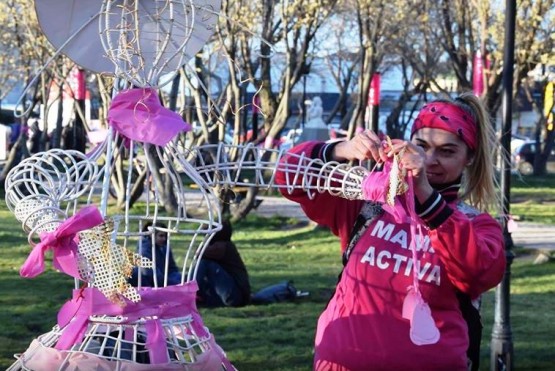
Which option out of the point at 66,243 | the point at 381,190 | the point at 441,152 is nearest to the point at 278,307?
the point at 441,152

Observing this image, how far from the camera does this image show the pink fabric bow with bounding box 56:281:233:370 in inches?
98.7

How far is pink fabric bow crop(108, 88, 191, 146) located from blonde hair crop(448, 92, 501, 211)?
1.00 meters

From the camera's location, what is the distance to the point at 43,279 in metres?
→ 10.6

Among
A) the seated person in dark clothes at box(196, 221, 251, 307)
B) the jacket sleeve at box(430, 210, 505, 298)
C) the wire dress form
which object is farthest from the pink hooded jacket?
the seated person in dark clothes at box(196, 221, 251, 307)

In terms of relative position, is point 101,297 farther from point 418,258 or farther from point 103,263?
point 418,258

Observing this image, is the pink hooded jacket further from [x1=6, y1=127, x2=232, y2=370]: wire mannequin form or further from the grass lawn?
the grass lawn

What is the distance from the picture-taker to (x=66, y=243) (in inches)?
94.9

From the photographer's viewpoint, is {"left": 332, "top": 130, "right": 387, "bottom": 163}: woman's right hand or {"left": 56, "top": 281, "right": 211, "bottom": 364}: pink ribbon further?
{"left": 332, "top": 130, "right": 387, "bottom": 163}: woman's right hand

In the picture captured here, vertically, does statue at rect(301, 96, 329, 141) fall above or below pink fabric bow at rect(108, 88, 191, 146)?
below

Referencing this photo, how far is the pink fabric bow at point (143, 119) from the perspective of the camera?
262cm

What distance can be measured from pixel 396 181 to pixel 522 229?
14.7m

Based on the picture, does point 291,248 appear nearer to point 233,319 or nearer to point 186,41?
point 233,319

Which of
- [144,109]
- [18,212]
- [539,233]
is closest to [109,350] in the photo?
[18,212]

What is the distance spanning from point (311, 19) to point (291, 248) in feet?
12.2
